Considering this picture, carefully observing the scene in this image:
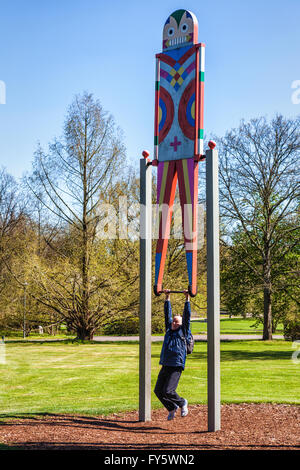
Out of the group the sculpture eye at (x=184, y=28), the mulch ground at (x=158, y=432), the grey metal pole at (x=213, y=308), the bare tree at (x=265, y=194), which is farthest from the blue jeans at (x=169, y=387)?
the bare tree at (x=265, y=194)

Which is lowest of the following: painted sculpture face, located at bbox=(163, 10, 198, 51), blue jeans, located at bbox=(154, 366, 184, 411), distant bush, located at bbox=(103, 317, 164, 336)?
distant bush, located at bbox=(103, 317, 164, 336)

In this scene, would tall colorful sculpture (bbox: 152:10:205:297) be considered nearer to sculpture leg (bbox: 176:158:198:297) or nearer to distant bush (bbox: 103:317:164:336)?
sculpture leg (bbox: 176:158:198:297)

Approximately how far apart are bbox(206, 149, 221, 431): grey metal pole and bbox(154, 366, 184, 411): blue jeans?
0.54 m

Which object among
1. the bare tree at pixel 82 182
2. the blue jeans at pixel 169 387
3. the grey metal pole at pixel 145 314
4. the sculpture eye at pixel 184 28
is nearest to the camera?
the blue jeans at pixel 169 387

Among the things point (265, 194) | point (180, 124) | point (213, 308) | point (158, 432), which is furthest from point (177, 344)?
point (265, 194)

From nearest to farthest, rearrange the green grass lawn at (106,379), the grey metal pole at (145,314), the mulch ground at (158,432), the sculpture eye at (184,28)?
1. the mulch ground at (158,432)
2. the sculpture eye at (184,28)
3. the grey metal pole at (145,314)
4. the green grass lawn at (106,379)

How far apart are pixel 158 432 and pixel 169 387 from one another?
63 cm

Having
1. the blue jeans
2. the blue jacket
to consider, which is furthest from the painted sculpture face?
the blue jeans

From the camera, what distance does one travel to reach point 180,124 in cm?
743

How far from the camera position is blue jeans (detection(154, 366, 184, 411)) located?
716 centimetres

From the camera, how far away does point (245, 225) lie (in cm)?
2614

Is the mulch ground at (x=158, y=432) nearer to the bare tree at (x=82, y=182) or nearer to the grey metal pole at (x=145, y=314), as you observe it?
the grey metal pole at (x=145, y=314)

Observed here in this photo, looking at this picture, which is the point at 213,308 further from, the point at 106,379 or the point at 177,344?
the point at 106,379

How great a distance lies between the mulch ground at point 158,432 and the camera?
6.06 meters
